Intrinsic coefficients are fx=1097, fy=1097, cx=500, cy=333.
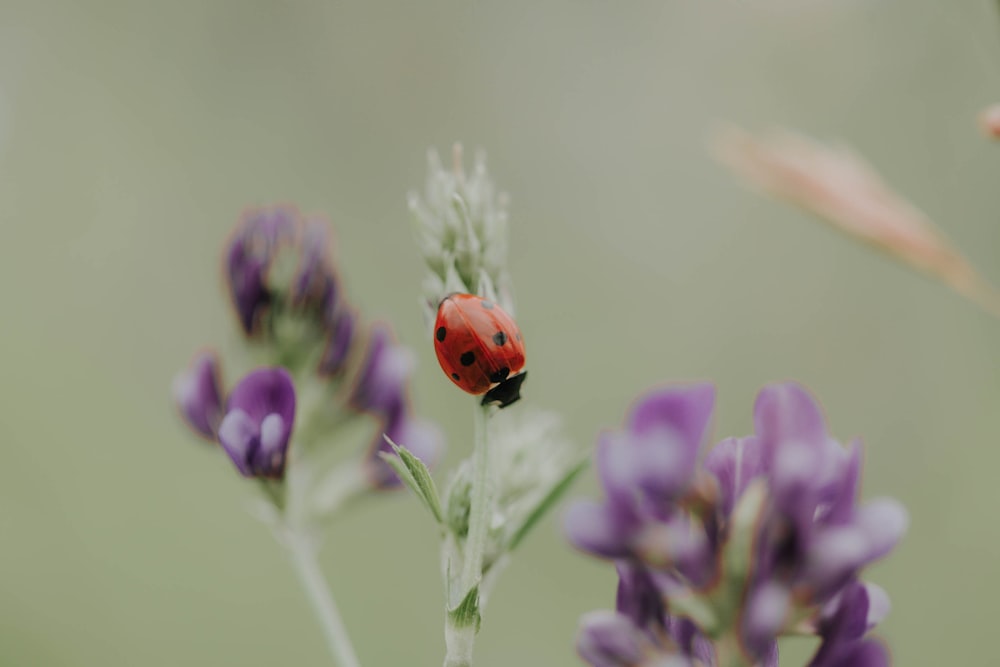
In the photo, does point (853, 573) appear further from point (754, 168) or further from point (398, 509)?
point (398, 509)

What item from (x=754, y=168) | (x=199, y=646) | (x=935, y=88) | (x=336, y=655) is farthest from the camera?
(x=935, y=88)

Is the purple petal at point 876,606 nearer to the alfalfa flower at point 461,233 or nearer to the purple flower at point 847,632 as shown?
the purple flower at point 847,632

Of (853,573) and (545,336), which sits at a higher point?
(545,336)

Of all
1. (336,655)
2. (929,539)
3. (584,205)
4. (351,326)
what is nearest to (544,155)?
(584,205)

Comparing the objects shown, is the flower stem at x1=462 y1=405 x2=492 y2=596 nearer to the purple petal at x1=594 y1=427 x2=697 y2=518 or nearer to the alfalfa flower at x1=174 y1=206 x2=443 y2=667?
the purple petal at x1=594 y1=427 x2=697 y2=518

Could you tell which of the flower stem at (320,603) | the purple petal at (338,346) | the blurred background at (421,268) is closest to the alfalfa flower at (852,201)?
the purple petal at (338,346)

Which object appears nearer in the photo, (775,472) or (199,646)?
(775,472)

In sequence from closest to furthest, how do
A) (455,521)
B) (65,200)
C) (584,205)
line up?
1. (455,521)
2. (65,200)
3. (584,205)

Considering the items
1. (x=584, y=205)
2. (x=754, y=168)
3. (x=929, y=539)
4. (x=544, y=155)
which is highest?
(x=544, y=155)

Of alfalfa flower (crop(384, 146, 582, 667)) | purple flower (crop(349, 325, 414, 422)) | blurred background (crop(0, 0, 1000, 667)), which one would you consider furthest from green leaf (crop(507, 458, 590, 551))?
blurred background (crop(0, 0, 1000, 667))
